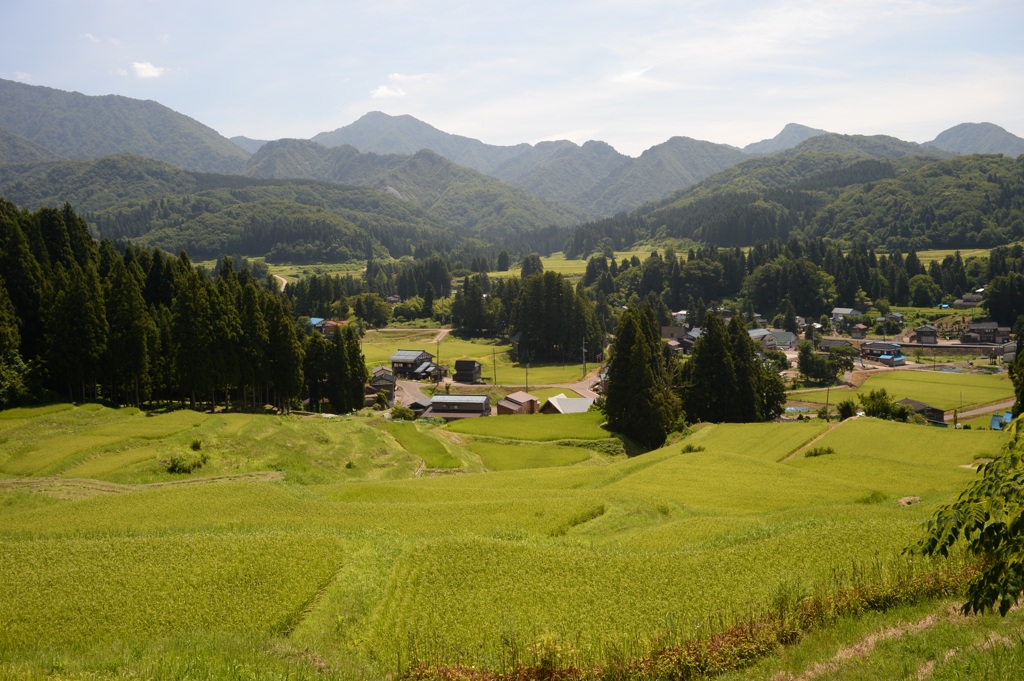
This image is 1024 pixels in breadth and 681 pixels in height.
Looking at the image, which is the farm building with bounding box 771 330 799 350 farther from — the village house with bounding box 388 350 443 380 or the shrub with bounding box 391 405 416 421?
the shrub with bounding box 391 405 416 421

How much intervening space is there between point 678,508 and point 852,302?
463 ft

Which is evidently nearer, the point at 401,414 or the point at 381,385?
the point at 401,414

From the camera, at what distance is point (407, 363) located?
102m

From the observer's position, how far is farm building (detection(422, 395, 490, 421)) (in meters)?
71.7

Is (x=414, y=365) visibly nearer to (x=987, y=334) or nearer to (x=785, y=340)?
(x=785, y=340)

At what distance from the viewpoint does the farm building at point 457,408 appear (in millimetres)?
71688

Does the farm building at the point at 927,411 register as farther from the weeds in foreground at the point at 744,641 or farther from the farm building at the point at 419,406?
the weeds in foreground at the point at 744,641

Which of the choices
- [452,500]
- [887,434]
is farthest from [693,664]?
[887,434]

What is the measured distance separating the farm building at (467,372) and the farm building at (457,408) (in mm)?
23704

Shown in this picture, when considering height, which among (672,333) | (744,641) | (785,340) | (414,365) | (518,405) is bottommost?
(518,405)

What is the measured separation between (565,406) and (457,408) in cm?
1160

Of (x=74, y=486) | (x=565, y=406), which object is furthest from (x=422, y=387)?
(x=74, y=486)

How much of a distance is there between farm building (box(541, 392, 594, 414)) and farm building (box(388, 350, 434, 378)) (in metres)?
34.1

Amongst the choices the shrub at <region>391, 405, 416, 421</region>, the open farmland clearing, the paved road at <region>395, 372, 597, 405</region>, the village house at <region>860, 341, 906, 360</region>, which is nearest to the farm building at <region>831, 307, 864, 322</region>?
the village house at <region>860, 341, 906, 360</region>
